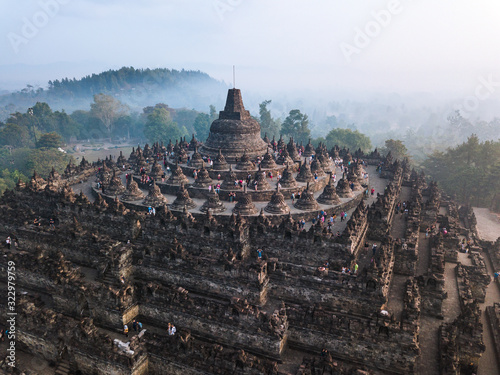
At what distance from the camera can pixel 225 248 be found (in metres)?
21.7

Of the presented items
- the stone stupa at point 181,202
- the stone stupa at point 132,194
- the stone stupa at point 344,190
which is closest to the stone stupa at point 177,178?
the stone stupa at point 132,194

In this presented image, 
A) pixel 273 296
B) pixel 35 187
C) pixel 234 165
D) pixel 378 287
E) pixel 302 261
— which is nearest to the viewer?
pixel 378 287

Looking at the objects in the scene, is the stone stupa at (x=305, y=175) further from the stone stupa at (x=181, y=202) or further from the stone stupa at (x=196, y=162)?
the stone stupa at (x=181, y=202)

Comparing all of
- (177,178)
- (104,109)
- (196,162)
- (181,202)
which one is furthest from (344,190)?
(104,109)

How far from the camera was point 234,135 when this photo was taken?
129 ft

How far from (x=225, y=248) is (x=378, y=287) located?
9376 mm

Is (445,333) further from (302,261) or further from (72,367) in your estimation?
(72,367)

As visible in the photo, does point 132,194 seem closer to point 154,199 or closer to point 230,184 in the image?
point 154,199

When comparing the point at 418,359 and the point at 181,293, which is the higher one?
the point at 181,293

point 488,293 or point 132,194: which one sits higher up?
point 132,194

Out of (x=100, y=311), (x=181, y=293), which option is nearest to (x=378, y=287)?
(x=181, y=293)

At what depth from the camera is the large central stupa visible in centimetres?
3891

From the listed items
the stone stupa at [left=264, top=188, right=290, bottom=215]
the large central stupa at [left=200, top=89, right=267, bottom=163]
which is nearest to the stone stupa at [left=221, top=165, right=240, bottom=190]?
the stone stupa at [left=264, top=188, right=290, bottom=215]

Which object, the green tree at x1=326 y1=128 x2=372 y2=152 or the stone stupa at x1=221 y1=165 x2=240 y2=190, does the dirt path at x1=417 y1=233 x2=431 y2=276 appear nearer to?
the stone stupa at x1=221 y1=165 x2=240 y2=190
